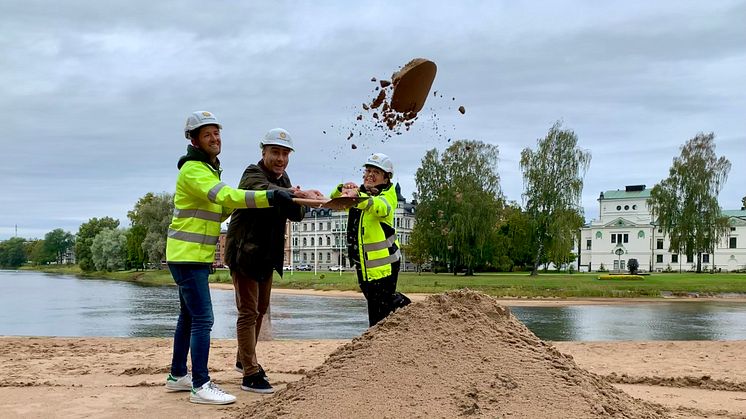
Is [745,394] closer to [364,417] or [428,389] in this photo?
[428,389]

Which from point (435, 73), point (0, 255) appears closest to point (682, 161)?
point (435, 73)

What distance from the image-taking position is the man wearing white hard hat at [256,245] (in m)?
4.35

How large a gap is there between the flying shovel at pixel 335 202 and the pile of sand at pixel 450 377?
0.74 m

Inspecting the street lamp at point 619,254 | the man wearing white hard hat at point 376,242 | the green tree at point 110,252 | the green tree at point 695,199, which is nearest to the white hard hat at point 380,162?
the man wearing white hard hat at point 376,242

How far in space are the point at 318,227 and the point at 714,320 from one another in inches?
3443

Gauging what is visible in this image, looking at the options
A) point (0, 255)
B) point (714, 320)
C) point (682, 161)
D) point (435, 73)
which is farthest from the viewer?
→ point (0, 255)

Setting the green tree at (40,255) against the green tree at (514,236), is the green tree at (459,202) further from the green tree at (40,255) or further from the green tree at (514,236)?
the green tree at (40,255)

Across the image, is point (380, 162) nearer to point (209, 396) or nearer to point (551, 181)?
point (209, 396)

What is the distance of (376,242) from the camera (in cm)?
432

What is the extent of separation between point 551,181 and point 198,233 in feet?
130

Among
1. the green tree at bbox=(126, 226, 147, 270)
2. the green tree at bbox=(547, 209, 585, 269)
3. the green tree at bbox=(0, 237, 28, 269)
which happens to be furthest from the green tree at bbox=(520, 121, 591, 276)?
the green tree at bbox=(0, 237, 28, 269)

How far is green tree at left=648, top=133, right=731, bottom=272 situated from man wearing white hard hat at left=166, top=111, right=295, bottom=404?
168ft

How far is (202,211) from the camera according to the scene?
4203 mm

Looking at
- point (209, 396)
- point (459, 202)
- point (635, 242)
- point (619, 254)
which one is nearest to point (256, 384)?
point (209, 396)
